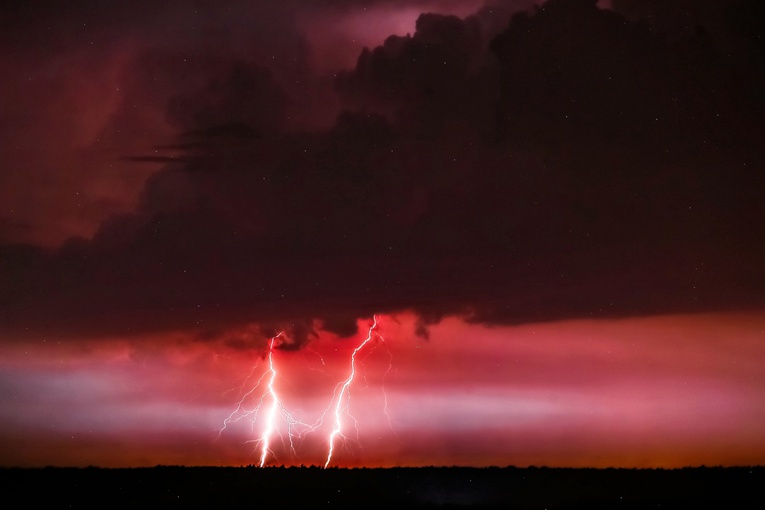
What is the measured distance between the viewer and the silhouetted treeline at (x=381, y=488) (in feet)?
99.6

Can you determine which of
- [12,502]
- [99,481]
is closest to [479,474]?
[99,481]

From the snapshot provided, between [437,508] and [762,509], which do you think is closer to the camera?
[762,509]

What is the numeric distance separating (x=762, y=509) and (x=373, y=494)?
12.0 metres

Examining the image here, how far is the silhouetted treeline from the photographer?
99.6 ft

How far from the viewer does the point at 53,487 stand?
34.8m

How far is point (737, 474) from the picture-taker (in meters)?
41.3

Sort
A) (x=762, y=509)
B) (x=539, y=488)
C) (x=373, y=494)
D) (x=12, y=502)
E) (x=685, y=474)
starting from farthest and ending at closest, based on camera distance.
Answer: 1. (x=685, y=474)
2. (x=539, y=488)
3. (x=373, y=494)
4. (x=12, y=502)
5. (x=762, y=509)

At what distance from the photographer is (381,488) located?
35.2m

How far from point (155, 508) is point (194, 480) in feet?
30.5

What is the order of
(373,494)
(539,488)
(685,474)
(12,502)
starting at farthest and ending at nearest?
(685,474)
(539,488)
(373,494)
(12,502)

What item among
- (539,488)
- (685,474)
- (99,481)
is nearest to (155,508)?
(99,481)

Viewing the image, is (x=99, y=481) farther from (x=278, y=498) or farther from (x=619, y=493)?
(x=619, y=493)

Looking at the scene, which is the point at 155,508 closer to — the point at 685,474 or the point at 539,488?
the point at 539,488

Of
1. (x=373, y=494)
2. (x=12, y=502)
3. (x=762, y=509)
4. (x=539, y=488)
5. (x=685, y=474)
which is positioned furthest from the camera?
(x=685, y=474)
